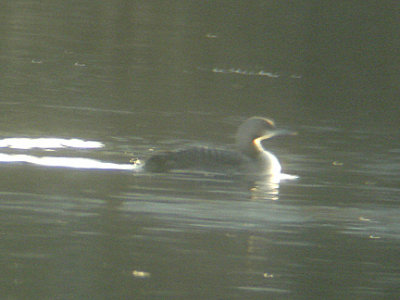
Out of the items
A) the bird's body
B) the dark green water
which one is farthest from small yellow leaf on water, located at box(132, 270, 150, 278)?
the bird's body

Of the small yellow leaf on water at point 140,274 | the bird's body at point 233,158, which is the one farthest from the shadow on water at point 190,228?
the bird's body at point 233,158

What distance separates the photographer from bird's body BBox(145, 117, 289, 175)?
14.2 metres

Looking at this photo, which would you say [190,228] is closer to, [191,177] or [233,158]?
[191,177]

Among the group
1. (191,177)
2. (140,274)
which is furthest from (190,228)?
(191,177)

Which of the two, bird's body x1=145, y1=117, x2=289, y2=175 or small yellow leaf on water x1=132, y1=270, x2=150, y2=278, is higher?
bird's body x1=145, y1=117, x2=289, y2=175

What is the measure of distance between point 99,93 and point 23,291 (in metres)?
13.2

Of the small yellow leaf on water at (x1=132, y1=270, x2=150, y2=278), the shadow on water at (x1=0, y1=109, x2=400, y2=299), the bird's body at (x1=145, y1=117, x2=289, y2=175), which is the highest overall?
the bird's body at (x1=145, y1=117, x2=289, y2=175)

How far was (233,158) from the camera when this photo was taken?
14586 millimetres

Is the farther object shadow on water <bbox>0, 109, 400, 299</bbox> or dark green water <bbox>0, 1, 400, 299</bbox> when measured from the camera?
dark green water <bbox>0, 1, 400, 299</bbox>

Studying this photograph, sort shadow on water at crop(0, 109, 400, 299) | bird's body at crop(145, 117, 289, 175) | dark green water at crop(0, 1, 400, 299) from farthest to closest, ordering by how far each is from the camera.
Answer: bird's body at crop(145, 117, 289, 175) → dark green water at crop(0, 1, 400, 299) → shadow on water at crop(0, 109, 400, 299)

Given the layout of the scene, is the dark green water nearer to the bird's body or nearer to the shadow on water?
the shadow on water

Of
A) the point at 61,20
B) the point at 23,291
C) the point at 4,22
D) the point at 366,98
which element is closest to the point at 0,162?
the point at 23,291

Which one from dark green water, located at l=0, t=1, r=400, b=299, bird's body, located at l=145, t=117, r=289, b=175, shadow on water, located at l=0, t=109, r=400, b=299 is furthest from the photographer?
bird's body, located at l=145, t=117, r=289, b=175

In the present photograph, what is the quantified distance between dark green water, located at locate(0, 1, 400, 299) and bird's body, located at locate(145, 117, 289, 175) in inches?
8.0
